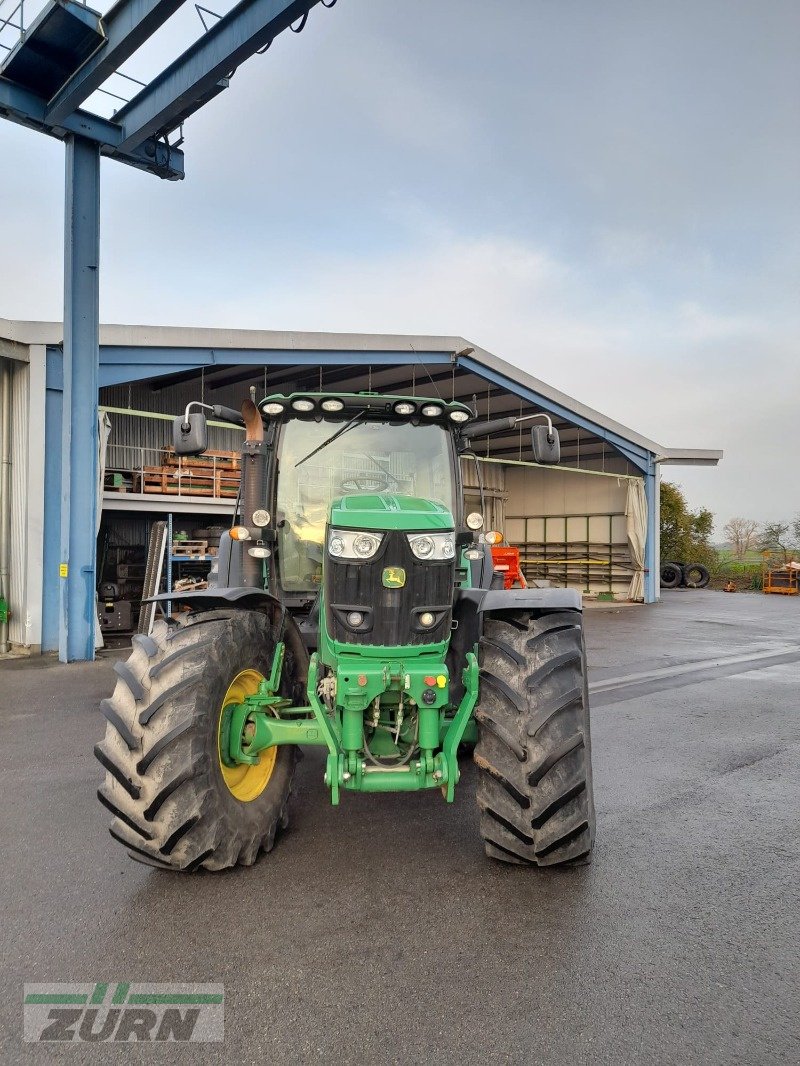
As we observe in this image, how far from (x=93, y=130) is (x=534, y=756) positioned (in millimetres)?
10766

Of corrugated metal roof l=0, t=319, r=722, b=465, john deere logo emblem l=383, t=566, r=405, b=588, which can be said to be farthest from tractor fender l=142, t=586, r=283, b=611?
corrugated metal roof l=0, t=319, r=722, b=465

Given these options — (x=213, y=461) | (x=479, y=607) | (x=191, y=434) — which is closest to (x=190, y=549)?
(x=213, y=461)

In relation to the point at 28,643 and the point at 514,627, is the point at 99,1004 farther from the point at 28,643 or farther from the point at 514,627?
the point at 28,643

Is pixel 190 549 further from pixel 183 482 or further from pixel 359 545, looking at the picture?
pixel 359 545

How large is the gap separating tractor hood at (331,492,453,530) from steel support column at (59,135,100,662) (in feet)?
25.2

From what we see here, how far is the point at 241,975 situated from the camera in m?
2.67

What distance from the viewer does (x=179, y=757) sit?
3.16 m

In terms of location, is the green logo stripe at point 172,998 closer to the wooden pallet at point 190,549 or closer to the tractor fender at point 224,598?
the tractor fender at point 224,598

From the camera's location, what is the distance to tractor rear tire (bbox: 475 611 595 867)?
3242 millimetres

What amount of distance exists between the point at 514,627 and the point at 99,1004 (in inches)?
88.9

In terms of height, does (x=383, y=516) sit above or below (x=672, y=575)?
above

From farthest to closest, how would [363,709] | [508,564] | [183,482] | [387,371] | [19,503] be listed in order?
[508,564]
[387,371]
[183,482]
[19,503]
[363,709]

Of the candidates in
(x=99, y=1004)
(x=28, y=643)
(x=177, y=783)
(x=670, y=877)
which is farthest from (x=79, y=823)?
(x=28, y=643)

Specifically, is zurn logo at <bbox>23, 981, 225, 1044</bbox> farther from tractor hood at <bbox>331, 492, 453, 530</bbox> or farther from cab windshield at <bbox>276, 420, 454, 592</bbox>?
cab windshield at <bbox>276, 420, 454, 592</bbox>
